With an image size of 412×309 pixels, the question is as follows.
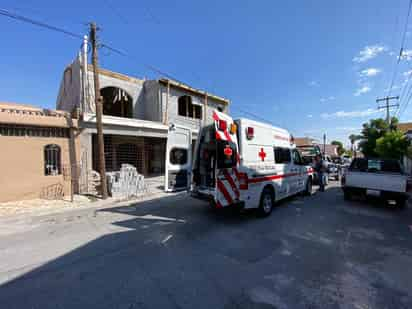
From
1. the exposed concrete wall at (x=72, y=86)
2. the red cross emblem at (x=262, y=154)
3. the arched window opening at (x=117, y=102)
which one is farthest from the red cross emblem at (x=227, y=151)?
the arched window opening at (x=117, y=102)

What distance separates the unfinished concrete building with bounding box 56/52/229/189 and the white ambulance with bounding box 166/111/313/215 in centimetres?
548

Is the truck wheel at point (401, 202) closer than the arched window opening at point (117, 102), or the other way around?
the truck wheel at point (401, 202)

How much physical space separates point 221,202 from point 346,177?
5.58 m

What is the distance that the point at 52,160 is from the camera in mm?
8234

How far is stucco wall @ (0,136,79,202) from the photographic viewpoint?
23.6 ft

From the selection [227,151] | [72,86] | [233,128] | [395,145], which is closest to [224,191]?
[227,151]

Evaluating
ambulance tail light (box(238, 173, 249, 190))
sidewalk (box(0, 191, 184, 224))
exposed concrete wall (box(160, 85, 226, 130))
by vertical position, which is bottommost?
sidewalk (box(0, 191, 184, 224))

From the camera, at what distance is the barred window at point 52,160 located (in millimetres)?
8078

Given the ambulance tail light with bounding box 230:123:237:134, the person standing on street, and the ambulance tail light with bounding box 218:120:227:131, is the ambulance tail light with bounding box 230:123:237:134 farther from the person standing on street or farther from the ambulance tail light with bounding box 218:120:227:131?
the person standing on street

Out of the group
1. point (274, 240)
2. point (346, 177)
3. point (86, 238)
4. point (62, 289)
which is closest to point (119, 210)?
point (86, 238)

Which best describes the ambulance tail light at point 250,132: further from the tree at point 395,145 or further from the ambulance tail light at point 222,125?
the tree at point 395,145

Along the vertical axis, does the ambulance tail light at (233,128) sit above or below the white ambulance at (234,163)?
above

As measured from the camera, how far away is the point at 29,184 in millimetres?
7660

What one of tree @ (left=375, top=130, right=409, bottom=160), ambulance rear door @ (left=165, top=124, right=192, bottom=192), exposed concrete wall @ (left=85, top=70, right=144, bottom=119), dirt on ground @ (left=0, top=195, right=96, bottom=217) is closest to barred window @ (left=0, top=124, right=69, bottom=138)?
exposed concrete wall @ (left=85, top=70, right=144, bottom=119)
